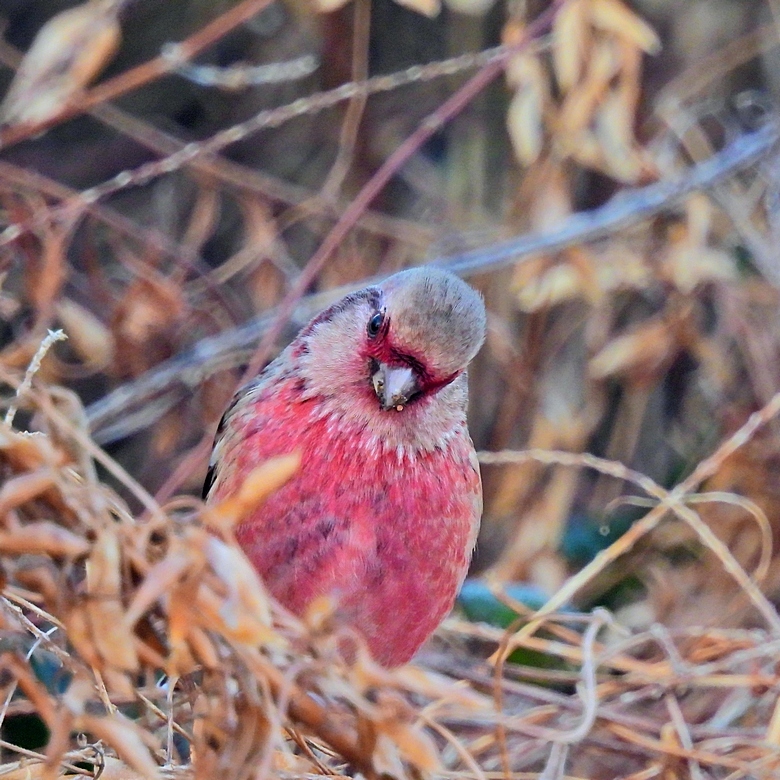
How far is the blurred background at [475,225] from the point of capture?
3.05 metres

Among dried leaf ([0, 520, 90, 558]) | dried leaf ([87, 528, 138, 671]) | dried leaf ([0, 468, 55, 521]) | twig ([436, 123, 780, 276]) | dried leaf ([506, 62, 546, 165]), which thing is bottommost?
dried leaf ([87, 528, 138, 671])

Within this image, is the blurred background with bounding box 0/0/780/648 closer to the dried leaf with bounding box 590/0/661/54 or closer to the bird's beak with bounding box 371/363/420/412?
the dried leaf with bounding box 590/0/661/54

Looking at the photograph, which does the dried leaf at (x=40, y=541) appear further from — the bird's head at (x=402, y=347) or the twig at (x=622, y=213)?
the twig at (x=622, y=213)

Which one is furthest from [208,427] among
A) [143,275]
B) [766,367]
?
[766,367]

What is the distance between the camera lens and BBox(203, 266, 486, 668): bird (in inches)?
80.2

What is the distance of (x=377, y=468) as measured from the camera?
2.09 metres

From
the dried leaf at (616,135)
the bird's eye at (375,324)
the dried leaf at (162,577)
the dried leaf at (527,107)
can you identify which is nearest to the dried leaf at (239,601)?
the dried leaf at (162,577)

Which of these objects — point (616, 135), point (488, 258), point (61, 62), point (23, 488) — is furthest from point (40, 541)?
point (616, 135)

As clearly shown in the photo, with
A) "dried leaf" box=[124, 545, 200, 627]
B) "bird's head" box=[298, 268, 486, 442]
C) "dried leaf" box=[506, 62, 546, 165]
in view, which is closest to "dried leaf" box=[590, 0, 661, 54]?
"dried leaf" box=[506, 62, 546, 165]

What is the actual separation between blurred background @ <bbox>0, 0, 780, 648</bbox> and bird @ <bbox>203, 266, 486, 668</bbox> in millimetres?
644

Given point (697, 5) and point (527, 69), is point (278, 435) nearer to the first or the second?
point (527, 69)

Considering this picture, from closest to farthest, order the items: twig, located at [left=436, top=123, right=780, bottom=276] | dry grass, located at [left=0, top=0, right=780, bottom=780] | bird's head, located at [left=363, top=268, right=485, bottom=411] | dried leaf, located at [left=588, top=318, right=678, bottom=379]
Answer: bird's head, located at [left=363, top=268, right=485, bottom=411]
dry grass, located at [left=0, top=0, right=780, bottom=780]
twig, located at [left=436, top=123, right=780, bottom=276]
dried leaf, located at [left=588, top=318, right=678, bottom=379]

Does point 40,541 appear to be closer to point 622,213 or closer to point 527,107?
point 527,107

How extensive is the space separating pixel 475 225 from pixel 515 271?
0.32m
